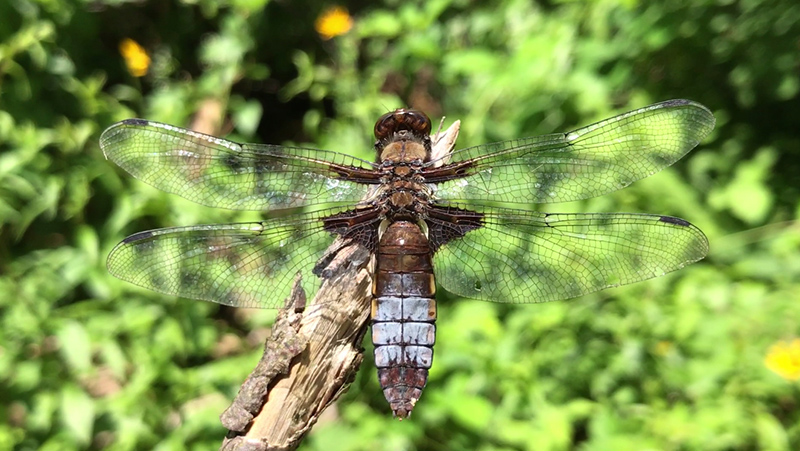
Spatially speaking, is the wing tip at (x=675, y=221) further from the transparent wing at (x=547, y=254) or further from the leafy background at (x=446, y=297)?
the leafy background at (x=446, y=297)

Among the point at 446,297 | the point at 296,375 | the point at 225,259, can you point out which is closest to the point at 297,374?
the point at 296,375

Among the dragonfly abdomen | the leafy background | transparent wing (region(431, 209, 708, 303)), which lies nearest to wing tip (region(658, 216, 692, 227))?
transparent wing (region(431, 209, 708, 303))

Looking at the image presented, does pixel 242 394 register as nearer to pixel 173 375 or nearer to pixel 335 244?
pixel 335 244

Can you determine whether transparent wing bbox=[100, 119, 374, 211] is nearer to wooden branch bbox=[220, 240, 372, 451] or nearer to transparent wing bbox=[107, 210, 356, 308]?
transparent wing bbox=[107, 210, 356, 308]

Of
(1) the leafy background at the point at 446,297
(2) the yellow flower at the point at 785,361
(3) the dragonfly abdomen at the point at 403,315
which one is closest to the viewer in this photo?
(3) the dragonfly abdomen at the point at 403,315

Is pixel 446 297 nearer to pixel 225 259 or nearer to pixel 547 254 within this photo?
pixel 547 254

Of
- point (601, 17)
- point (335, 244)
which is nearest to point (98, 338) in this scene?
point (335, 244)

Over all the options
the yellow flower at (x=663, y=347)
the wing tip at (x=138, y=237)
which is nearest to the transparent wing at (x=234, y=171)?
the wing tip at (x=138, y=237)
